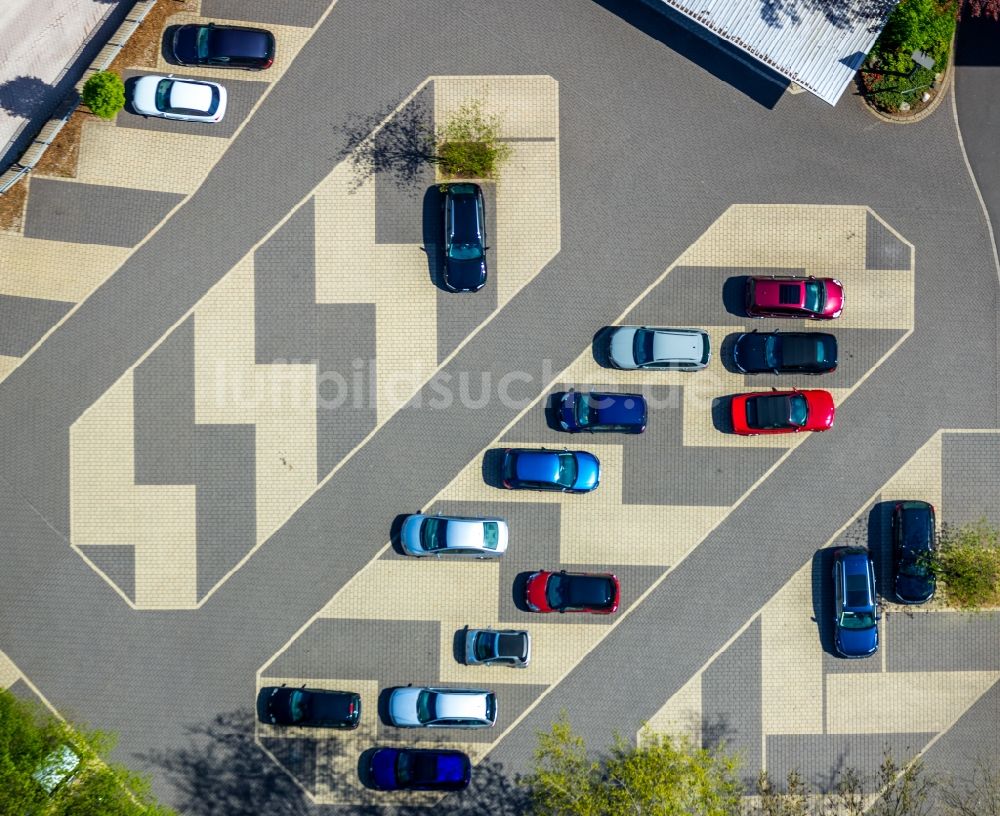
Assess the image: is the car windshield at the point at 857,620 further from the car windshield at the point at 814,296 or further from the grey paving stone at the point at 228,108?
the grey paving stone at the point at 228,108

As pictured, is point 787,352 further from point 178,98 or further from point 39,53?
point 39,53


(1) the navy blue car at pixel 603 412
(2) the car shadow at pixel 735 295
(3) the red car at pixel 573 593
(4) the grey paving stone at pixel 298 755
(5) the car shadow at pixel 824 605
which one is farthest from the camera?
(2) the car shadow at pixel 735 295

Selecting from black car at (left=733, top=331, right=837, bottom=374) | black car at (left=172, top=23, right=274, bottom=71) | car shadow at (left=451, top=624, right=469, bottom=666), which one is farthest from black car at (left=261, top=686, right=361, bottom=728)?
black car at (left=172, top=23, right=274, bottom=71)

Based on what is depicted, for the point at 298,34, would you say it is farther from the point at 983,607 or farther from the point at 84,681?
the point at 983,607

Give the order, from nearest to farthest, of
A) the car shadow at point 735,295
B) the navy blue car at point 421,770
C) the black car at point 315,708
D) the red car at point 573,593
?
1. the navy blue car at point 421,770
2. the black car at point 315,708
3. the red car at point 573,593
4. the car shadow at point 735,295

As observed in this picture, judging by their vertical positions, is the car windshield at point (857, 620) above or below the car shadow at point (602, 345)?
below

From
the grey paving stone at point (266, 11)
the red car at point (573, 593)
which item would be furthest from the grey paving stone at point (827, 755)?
the grey paving stone at point (266, 11)

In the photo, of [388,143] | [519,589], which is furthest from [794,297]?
[388,143]

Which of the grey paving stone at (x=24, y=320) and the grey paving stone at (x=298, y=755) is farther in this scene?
the grey paving stone at (x=24, y=320)
